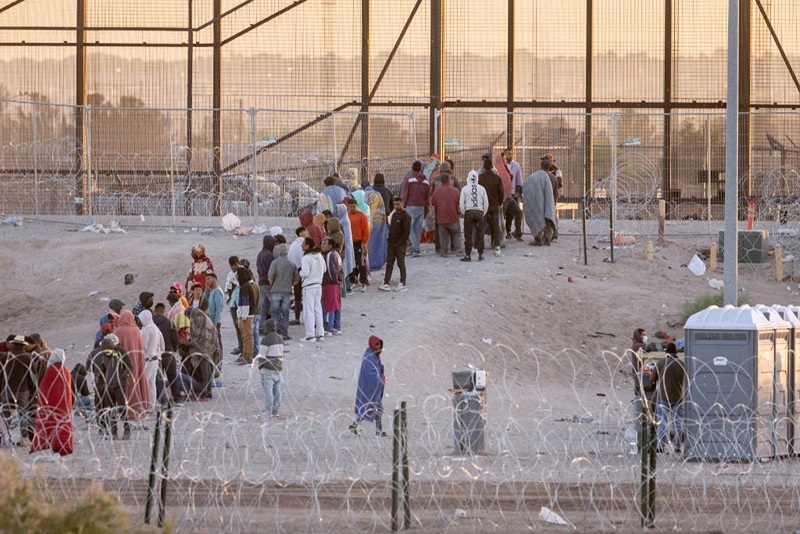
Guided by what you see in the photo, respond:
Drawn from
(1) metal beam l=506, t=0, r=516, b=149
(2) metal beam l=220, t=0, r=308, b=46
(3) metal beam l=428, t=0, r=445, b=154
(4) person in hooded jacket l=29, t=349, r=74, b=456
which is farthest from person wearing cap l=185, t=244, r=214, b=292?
(2) metal beam l=220, t=0, r=308, b=46

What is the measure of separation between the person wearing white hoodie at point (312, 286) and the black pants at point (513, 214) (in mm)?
6787

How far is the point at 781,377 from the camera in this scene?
13.3 metres

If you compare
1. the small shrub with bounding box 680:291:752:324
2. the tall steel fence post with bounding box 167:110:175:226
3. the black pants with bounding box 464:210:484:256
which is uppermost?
the tall steel fence post with bounding box 167:110:175:226

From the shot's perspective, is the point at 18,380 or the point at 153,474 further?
the point at 18,380

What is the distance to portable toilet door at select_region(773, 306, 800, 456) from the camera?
13.2 meters

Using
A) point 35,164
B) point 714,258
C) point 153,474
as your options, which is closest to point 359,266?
point 714,258

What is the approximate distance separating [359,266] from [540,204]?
4298mm

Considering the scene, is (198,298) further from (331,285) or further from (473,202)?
(473,202)

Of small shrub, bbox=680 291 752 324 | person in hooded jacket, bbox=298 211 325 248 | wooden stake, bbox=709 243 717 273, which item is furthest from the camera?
wooden stake, bbox=709 243 717 273

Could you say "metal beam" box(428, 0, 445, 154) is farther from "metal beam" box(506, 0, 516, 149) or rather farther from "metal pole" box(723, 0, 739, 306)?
"metal pole" box(723, 0, 739, 306)

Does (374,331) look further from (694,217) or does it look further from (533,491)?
(694,217)

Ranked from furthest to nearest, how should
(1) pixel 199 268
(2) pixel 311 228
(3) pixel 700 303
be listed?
(3) pixel 700 303 → (2) pixel 311 228 → (1) pixel 199 268

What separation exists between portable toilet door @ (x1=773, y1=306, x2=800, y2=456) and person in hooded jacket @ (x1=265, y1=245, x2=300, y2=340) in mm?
6864

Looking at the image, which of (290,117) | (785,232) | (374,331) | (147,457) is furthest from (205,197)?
(147,457)
